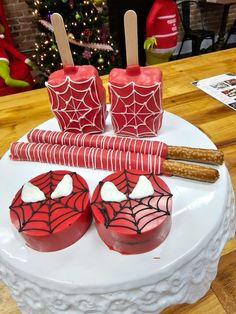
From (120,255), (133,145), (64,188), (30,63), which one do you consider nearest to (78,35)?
(30,63)

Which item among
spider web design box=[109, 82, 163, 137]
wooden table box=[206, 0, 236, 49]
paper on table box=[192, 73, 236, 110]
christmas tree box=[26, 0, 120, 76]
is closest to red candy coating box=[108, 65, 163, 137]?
spider web design box=[109, 82, 163, 137]

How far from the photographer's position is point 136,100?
2.34 feet

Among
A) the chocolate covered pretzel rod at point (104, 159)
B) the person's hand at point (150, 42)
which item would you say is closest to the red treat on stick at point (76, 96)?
the chocolate covered pretzel rod at point (104, 159)

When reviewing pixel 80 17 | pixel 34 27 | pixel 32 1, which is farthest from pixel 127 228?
pixel 34 27

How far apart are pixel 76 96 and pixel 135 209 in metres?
0.37

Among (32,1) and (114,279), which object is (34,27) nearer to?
(32,1)

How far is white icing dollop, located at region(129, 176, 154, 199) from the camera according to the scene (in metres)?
0.50

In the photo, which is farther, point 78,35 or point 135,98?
point 78,35

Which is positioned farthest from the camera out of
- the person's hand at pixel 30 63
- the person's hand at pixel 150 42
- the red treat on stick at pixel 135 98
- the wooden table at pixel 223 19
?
the wooden table at pixel 223 19

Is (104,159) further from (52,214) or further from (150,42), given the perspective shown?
(150,42)

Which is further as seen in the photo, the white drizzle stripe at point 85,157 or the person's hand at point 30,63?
the person's hand at point 30,63

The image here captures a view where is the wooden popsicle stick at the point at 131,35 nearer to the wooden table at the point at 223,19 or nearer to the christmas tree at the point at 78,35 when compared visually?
the christmas tree at the point at 78,35

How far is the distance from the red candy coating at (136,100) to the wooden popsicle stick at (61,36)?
0.12 metres

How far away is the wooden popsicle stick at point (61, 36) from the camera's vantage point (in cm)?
60
